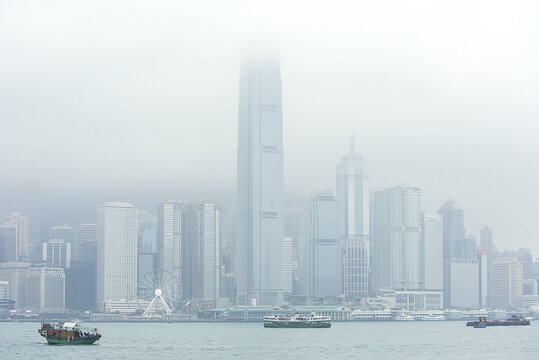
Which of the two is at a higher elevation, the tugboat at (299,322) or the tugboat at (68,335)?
the tugboat at (68,335)

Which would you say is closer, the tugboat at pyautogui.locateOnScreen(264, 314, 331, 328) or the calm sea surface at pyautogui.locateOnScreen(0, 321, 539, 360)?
the calm sea surface at pyautogui.locateOnScreen(0, 321, 539, 360)

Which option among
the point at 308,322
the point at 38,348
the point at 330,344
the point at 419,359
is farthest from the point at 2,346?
the point at 308,322

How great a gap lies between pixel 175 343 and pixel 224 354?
86.2 feet

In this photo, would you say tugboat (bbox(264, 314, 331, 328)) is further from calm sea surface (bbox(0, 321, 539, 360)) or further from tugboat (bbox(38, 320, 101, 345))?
tugboat (bbox(38, 320, 101, 345))

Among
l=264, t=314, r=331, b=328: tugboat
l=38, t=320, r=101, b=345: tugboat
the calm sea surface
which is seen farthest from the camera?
l=264, t=314, r=331, b=328: tugboat

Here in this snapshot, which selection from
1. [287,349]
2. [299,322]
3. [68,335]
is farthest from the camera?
[299,322]

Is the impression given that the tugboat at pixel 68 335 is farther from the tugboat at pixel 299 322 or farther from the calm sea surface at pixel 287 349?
the tugboat at pixel 299 322

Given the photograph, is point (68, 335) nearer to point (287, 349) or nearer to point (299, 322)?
point (287, 349)

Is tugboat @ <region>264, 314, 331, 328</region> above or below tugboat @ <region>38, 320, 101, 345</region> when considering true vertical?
below

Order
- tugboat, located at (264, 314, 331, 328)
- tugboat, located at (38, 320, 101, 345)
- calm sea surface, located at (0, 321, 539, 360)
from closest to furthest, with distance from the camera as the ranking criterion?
calm sea surface, located at (0, 321, 539, 360) < tugboat, located at (38, 320, 101, 345) < tugboat, located at (264, 314, 331, 328)

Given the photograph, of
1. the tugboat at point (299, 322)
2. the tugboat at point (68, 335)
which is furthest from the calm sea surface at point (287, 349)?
the tugboat at point (299, 322)

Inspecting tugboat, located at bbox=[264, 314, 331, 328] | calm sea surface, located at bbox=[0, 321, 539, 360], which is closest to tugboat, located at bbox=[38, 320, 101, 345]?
calm sea surface, located at bbox=[0, 321, 539, 360]

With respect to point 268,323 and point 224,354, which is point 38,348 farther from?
point 268,323

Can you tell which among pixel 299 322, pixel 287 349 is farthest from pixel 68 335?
pixel 299 322
